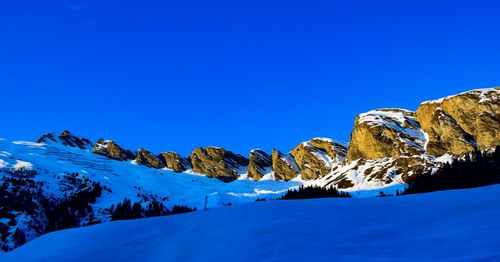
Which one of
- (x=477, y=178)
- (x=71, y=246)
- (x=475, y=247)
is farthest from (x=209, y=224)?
(x=477, y=178)

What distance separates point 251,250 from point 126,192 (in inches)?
7124

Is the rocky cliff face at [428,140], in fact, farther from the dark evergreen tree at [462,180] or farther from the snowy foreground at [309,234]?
the snowy foreground at [309,234]

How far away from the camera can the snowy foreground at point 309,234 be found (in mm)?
10727

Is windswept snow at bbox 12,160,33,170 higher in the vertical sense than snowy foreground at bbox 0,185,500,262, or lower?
higher

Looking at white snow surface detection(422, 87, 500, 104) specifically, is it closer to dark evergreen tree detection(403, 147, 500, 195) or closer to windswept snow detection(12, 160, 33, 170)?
dark evergreen tree detection(403, 147, 500, 195)

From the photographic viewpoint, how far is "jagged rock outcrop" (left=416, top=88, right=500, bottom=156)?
6540 inches

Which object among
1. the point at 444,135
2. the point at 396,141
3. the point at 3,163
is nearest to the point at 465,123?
the point at 444,135

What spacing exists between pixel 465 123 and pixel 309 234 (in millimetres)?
176192

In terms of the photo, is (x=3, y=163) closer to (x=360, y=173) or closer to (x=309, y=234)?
(x=360, y=173)

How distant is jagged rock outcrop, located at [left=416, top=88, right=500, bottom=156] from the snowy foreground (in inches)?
6305

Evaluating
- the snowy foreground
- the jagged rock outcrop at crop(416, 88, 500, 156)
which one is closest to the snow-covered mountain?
the jagged rock outcrop at crop(416, 88, 500, 156)

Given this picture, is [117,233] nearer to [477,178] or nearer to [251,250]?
[251,250]

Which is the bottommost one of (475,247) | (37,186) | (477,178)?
(475,247)

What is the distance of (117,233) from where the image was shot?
1762 centimetres
